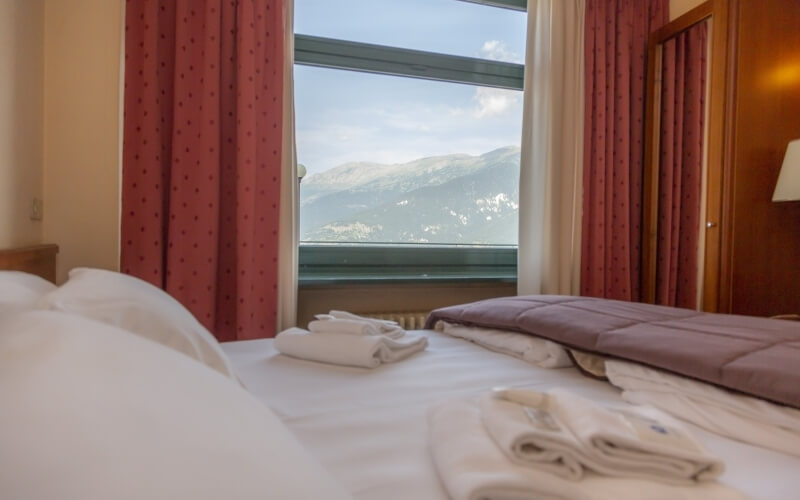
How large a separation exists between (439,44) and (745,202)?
1.85 m

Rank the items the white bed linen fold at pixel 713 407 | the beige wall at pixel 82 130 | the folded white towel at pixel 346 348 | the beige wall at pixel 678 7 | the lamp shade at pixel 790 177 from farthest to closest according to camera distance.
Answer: the beige wall at pixel 678 7 → the lamp shade at pixel 790 177 → the beige wall at pixel 82 130 → the folded white towel at pixel 346 348 → the white bed linen fold at pixel 713 407

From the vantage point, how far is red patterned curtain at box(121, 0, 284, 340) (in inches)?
80.7

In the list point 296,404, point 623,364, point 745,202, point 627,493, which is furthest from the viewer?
point 745,202

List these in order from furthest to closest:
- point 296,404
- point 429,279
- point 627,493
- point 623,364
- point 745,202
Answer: point 429,279, point 745,202, point 623,364, point 296,404, point 627,493

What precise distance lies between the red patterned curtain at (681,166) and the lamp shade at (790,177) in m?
0.36

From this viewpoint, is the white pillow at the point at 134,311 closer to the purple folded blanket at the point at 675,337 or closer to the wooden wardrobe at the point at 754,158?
the purple folded blanket at the point at 675,337

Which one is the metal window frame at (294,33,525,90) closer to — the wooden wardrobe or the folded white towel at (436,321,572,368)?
the wooden wardrobe

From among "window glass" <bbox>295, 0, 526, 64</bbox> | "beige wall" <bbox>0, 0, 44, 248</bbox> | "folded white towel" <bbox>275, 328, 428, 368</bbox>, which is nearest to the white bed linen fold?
"folded white towel" <bbox>275, 328, 428, 368</bbox>

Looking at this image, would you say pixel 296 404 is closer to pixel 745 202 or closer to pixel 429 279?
pixel 429 279

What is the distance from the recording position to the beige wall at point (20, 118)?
63.2 inches

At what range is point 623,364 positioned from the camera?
1.05m

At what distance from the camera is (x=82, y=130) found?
2.06 metres

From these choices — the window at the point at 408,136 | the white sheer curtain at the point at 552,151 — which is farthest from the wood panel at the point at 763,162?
the window at the point at 408,136

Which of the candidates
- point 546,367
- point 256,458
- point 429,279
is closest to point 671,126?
point 429,279
